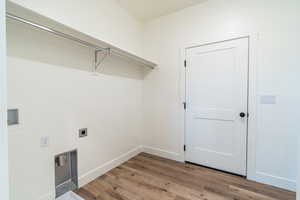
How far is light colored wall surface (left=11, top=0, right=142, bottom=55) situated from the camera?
1537 millimetres

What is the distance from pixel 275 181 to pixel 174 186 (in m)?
1.38

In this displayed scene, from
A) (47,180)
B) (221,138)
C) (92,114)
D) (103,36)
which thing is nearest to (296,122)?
(221,138)

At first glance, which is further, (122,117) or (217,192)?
(122,117)

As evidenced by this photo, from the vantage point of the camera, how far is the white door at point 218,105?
6.98 ft

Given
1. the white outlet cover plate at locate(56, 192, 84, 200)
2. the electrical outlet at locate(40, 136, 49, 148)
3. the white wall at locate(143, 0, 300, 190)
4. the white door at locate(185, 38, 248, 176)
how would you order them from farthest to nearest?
the white door at locate(185, 38, 248, 176) < the white wall at locate(143, 0, 300, 190) < the white outlet cover plate at locate(56, 192, 84, 200) < the electrical outlet at locate(40, 136, 49, 148)

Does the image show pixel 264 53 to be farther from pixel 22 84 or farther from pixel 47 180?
pixel 47 180

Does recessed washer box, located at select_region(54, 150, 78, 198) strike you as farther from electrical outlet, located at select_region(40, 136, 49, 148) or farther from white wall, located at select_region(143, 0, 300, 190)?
white wall, located at select_region(143, 0, 300, 190)

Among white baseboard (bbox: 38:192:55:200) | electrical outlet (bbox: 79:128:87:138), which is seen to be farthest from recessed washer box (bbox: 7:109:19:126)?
white baseboard (bbox: 38:192:55:200)

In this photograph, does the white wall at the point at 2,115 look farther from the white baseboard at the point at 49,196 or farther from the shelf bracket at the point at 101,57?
the shelf bracket at the point at 101,57

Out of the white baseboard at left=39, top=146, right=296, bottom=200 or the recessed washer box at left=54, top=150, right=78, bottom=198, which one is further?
the white baseboard at left=39, top=146, right=296, bottom=200

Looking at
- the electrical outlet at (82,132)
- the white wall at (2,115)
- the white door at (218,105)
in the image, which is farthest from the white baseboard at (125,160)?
the white wall at (2,115)

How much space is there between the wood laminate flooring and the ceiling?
284 centimetres

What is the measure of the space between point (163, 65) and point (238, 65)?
1282 mm

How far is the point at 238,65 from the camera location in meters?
2.12
